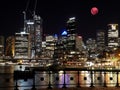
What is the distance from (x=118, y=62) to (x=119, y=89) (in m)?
104

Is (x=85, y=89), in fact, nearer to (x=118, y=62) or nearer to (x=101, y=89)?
(x=101, y=89)

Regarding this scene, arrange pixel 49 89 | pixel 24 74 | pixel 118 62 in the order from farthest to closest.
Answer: pixel 118 62 → pixel 24 74 → pixel 49 89

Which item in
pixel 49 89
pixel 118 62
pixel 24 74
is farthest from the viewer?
pixel 118 62

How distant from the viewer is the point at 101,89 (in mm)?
24766

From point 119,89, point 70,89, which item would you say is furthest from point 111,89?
point 70,89

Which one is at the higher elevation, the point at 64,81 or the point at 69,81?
the point at 64,81

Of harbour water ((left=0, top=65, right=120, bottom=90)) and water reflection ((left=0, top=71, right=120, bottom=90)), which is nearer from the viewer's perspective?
harbour water ((left=0, top=65, right=120, bottom=90))

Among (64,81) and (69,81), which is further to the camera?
(69,81)

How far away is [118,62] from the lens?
12706cm

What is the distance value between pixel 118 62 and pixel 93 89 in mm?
103826

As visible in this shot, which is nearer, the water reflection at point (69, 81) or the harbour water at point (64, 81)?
the harbour water at point (64, 81)

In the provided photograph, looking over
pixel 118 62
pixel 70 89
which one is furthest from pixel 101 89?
pixel 118 62

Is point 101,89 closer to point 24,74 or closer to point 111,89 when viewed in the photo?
point 111,89

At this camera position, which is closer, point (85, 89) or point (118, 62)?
point (85, 89)
